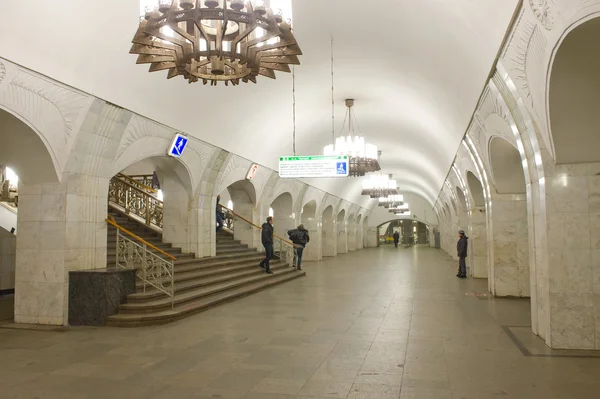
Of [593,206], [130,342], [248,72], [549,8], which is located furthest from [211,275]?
[549,8]

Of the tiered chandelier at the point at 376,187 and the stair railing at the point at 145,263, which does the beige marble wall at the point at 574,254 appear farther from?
the tiered chandelier at the point at 376,187

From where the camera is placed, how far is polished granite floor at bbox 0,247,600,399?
4098 millimetres

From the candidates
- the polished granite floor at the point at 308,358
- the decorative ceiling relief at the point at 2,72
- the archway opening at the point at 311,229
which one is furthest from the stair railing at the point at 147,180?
the decorative ceiling relief at the point at 2,72

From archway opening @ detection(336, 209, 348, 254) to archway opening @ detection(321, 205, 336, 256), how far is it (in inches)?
91.7

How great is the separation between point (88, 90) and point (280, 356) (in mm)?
4652

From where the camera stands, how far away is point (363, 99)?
38.8 ft

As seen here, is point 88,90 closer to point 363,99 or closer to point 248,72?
point 248,72

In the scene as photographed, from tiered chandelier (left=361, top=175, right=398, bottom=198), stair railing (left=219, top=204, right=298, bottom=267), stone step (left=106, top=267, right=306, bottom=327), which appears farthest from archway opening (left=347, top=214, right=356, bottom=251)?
stone step (left=106, top=267, right=306, bottom=327)

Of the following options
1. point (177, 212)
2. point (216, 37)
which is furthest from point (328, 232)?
point (216, 37)

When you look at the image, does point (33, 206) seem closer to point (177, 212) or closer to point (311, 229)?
point (177, 212)

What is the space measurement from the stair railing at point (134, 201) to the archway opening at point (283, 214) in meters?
6.53

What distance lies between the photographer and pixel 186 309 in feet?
24.7

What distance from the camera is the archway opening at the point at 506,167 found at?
838cm

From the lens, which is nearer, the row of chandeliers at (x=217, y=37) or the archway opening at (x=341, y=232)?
the row of chandeliers at (x=217, y=37)
